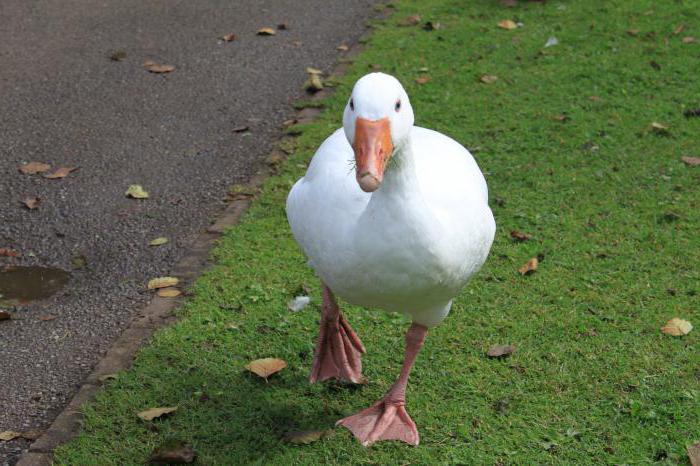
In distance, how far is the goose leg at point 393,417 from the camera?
307 centimetres

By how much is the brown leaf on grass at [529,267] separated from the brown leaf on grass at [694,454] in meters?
1.21

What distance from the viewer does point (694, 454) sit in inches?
115

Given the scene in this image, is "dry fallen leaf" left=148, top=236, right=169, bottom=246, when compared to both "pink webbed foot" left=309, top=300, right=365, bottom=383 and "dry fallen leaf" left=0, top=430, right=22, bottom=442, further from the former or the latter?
"dry fallen leaf" left=0, top=430, right=22, bottom=442

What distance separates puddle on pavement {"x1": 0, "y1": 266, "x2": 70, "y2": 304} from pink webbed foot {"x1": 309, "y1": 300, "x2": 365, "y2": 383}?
52.8 inches

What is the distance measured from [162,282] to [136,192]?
3.13ft

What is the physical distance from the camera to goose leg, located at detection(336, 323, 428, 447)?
3.07 metres

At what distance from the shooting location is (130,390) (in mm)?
3275

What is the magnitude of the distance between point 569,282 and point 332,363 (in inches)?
49.0

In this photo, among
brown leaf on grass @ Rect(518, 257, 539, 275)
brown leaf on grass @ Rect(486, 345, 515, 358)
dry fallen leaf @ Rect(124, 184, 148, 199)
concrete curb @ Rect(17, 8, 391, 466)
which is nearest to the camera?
concrete curb @ Rect(17, 8, 391, 466)

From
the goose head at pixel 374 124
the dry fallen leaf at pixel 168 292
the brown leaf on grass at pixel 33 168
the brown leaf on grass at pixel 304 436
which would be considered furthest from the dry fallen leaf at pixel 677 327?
the brown leaf on grass at pixel 33 168

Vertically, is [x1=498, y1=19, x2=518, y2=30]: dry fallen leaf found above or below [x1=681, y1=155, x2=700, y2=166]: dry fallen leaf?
below

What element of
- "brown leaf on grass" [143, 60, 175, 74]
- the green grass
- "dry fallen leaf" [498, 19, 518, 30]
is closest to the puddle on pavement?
the green grass

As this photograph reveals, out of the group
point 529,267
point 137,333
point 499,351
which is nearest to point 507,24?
point 529,267

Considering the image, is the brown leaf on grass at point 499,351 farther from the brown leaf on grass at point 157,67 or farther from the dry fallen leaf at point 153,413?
the brown leaf on grass at point 157,67
